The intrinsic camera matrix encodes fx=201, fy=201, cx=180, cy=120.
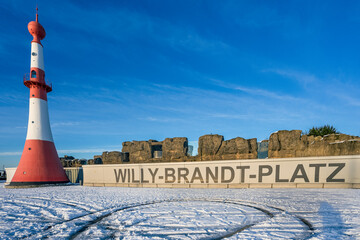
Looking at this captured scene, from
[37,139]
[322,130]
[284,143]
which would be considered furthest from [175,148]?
[322,130]

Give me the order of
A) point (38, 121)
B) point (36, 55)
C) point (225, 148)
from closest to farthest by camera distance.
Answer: point (225, 148) → point (38, 121) → point (36, 55)

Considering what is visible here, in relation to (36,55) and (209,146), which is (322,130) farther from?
(36,55)

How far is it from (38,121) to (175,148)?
1028 centimetres

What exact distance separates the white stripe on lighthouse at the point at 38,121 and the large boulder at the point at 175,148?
9.28 metres

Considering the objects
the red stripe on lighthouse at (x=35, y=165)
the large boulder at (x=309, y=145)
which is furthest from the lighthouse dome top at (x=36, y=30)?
the large boulder at (x=309, y=145)

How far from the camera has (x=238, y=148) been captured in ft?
33.7

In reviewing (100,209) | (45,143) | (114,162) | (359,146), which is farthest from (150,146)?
(359,146)

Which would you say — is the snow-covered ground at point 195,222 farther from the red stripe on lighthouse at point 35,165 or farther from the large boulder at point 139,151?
the red stripe on lighthouse at point 35,165

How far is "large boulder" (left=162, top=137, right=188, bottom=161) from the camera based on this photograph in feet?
37.4

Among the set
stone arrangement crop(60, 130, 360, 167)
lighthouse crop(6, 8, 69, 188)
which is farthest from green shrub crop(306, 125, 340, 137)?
lighthouse crop(6, 8, 69, 188)

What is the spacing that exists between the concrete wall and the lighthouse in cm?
462

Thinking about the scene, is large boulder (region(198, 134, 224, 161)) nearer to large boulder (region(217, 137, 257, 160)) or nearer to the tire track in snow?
large boulder (region(217, 137, 257, 160))

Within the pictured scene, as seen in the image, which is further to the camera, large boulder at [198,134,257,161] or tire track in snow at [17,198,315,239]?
large boulder at [198,134,257,161]

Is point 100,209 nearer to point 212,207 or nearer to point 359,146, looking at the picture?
point 212,207
